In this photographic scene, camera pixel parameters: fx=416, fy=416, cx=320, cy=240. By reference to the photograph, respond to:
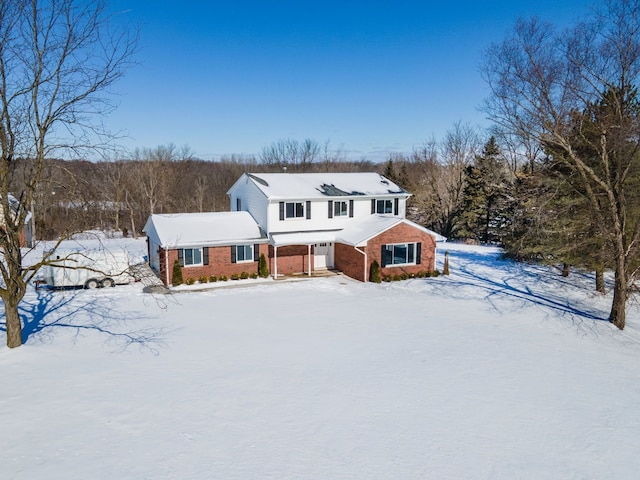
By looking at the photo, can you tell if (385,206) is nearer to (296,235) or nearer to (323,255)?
(323,255)

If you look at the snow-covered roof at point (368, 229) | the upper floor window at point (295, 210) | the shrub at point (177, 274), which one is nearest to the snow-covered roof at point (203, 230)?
the shrub at point (177, 274)

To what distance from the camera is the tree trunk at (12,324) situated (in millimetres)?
11375

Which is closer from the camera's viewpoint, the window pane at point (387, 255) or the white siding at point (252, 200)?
the window pane at point (387, 255)

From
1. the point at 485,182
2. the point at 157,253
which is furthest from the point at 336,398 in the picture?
the point at 485,182

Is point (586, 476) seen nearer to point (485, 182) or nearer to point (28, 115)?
point (28, 115)

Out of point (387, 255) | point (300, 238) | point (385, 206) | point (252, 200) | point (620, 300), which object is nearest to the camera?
point (620, 300)

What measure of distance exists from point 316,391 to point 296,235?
1279 centimetres

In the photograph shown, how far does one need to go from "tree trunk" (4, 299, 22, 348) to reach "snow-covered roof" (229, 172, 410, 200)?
12511 millimetres

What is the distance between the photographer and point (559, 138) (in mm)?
14852

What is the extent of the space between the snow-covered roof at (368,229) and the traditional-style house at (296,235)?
0.05 metres

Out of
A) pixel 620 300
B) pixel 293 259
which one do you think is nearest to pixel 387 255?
pixel 293 259

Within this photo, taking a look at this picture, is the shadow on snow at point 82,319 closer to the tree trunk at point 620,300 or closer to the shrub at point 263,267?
the shrub at point 263,267

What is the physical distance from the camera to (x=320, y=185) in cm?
2461

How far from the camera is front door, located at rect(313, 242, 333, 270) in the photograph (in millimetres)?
23406
